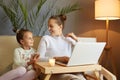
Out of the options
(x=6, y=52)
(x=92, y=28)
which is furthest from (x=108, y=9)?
(x=6, y=52)

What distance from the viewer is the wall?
336 cm

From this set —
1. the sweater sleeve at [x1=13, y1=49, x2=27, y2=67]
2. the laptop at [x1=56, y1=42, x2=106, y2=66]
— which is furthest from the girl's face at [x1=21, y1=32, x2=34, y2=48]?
the laptop at [x1=56, y1=42, x2=106, y2=66]

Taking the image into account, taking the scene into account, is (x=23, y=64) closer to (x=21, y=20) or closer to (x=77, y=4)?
(x=21, y=20)

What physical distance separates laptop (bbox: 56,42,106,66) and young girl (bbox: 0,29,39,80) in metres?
0.40

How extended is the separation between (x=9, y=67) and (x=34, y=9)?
101cm

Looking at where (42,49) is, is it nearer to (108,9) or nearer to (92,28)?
(108,9)

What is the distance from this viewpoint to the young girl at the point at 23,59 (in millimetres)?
2069

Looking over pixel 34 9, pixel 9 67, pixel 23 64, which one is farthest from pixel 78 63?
→ pixel 34 9

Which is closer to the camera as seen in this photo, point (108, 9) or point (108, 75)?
point (108, 75)

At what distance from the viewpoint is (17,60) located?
7.68 ft

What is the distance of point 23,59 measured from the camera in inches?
94.1

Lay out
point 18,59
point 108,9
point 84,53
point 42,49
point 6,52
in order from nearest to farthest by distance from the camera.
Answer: point 84,53 < point 42,49 < point 18,59 < point 6,52 < point 108,9

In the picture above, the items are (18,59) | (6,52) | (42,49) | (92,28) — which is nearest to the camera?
(42,49)

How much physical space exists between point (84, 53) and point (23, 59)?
80cm
